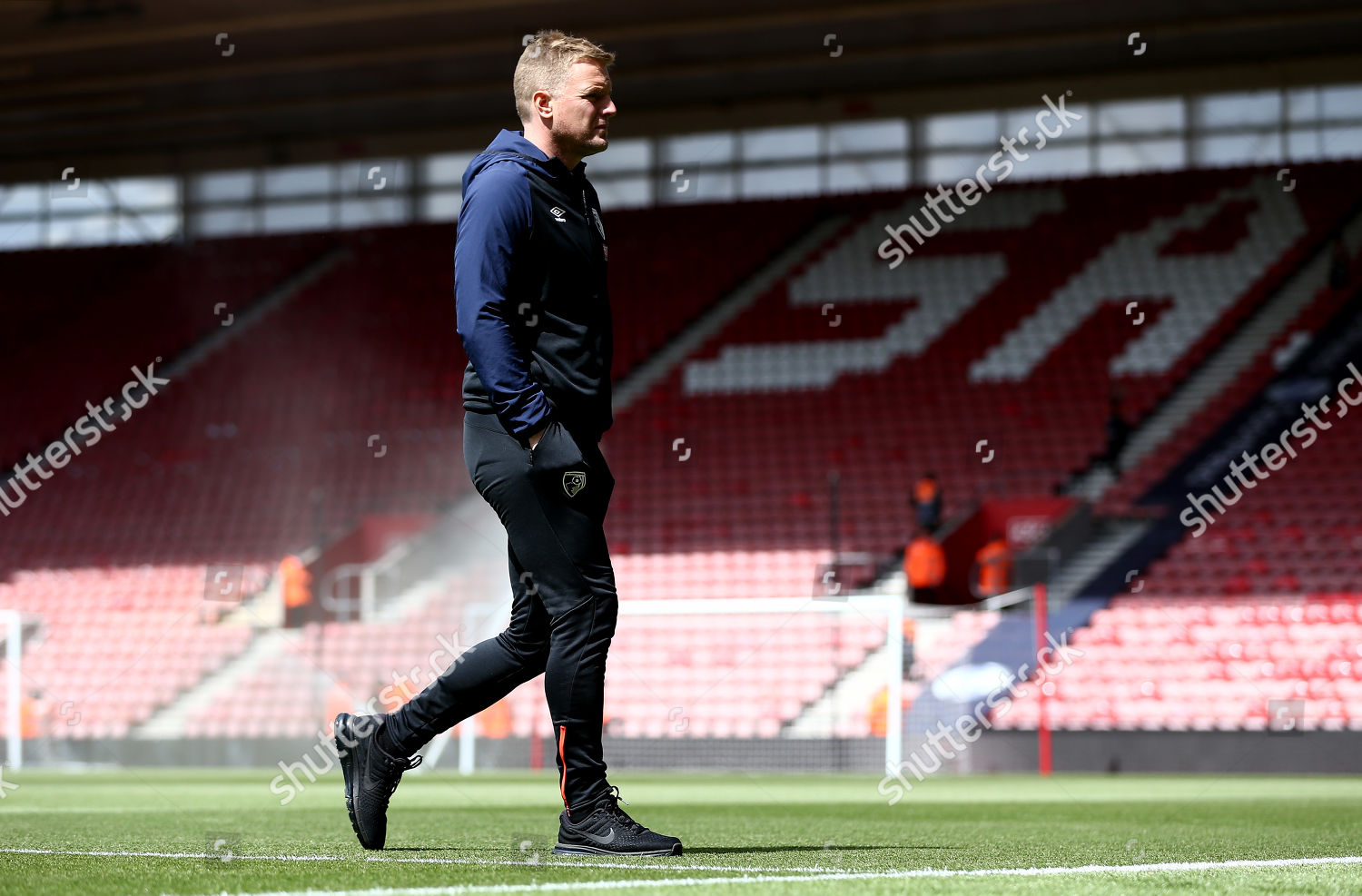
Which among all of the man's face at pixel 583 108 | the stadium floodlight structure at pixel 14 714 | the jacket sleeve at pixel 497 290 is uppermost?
the man's face at pixel 583 108

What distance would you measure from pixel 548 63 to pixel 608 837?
66.9 inches

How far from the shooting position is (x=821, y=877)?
3.20 metres

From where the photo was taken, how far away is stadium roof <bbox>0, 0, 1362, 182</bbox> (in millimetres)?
17812

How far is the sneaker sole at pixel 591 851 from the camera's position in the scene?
362 centimetres

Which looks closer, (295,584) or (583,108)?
(583,108)

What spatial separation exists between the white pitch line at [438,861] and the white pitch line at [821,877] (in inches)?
5.9

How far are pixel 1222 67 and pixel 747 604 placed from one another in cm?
1266

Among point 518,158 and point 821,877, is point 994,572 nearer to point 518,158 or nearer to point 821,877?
point 518,158

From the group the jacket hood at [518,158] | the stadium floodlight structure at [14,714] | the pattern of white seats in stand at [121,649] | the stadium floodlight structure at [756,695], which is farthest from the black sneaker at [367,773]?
the stadium floodlight structure at [14,714]

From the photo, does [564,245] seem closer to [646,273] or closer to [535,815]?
[535,815]

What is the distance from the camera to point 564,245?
148 inches

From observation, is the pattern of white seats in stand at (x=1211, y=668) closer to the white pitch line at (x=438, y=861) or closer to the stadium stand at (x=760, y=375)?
the stadium stand at (x=760, y=375)

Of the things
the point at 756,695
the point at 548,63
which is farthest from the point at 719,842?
the point at 756,695

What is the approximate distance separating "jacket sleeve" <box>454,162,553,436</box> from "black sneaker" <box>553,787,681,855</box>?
85cm
